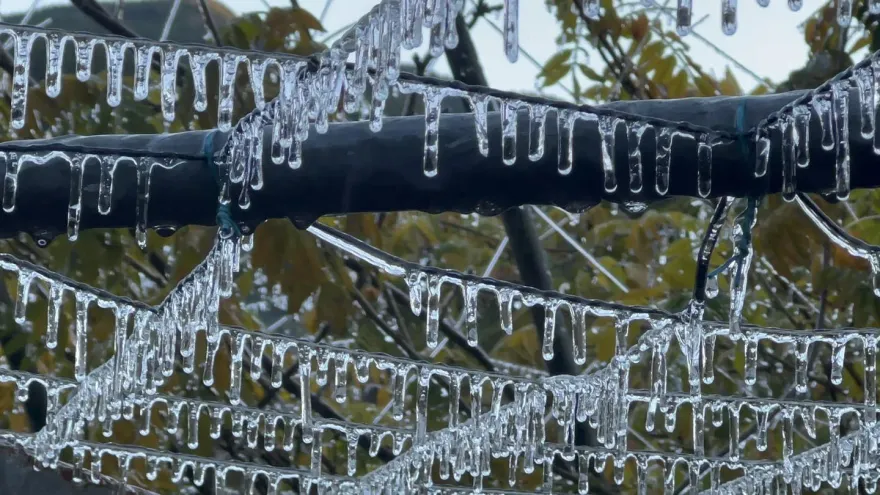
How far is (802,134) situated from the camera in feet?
5.41

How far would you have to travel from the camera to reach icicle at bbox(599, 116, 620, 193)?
1697 millimetres

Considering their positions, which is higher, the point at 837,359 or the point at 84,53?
the point at 84,53

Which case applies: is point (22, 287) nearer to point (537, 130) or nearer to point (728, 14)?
point (537, 130)

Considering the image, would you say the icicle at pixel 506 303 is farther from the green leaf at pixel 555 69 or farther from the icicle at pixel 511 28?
the green leaf at pixel 555 69

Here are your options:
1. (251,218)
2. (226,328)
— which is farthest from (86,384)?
(251,218)

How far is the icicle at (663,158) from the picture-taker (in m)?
1.69

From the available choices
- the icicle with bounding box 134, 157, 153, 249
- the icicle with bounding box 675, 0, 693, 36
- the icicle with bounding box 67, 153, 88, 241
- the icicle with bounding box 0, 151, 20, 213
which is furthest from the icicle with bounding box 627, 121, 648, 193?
the icicle with bounding box 0, 151, 20, 213

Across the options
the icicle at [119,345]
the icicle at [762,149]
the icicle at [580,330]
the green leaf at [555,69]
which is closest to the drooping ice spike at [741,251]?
the icicle at [762,149]

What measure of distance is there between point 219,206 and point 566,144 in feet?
1.95

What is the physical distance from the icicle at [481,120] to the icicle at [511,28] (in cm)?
20

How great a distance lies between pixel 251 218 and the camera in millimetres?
1785

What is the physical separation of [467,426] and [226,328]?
0.75 m

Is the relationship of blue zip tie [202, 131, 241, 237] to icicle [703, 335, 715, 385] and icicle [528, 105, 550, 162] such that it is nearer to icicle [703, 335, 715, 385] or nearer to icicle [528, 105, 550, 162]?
icicle [528, 105, 550, 162]

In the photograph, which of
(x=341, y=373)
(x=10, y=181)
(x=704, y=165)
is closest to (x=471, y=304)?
(x=341, y=373)
